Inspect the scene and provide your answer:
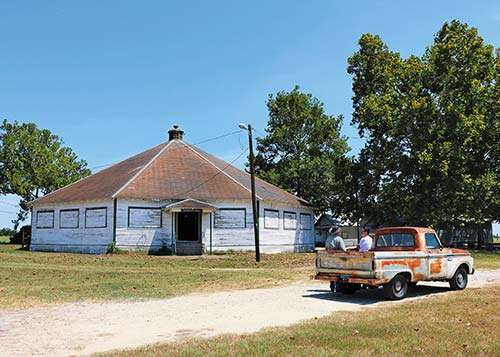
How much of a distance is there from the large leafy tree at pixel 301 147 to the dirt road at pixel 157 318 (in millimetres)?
32630

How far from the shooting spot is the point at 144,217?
101 ft

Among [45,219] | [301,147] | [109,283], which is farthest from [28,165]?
[109,283]

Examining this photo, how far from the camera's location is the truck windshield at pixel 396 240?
13.0 metres

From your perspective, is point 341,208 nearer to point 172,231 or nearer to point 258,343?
point 172,231

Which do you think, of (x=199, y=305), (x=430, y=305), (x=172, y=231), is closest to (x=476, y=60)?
(x=172, y=231)

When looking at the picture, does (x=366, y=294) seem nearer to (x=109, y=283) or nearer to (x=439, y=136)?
(x=109, y=283)

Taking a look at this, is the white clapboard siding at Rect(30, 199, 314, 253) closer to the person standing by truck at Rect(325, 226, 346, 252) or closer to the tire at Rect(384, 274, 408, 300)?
the person standing by truck at Rect(325, 226, 346, 252)

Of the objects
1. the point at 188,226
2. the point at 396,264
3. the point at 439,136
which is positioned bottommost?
the point at 396,264

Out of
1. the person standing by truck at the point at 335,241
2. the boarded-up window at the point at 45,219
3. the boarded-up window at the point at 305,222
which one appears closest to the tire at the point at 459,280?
the person standing by truck at the point at 335,241

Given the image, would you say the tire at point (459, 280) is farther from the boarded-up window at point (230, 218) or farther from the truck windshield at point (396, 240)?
the boarded-up window at point (230, 218)

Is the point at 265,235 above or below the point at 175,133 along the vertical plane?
below

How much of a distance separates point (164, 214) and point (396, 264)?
21.3 metres

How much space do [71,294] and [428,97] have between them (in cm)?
2852

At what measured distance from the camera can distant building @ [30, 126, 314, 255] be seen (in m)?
30.3
